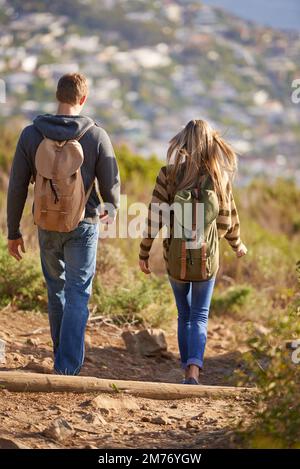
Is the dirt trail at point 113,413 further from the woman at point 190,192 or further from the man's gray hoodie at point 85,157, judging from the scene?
the man's gray hoodie at point 85,157

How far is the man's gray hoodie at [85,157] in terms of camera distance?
5.16 m

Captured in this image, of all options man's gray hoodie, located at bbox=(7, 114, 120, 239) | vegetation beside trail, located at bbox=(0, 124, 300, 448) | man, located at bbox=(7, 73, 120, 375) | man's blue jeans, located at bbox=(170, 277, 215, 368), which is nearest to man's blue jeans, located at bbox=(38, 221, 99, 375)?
man, located at bbox=(7, 73, 120, 375)

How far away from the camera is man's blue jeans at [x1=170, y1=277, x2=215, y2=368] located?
18.2 feet

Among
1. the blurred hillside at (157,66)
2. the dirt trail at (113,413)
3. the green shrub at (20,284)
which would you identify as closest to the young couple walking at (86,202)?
the dirt trail at (113,413)

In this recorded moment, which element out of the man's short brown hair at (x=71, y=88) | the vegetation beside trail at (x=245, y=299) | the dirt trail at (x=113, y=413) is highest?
the man's short brown hair at (x=71, y=88)

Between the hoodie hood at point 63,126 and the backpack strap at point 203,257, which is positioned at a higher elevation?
the hoodie hood at point 63,126

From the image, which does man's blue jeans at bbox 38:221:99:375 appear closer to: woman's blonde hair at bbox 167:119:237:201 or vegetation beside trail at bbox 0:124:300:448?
woman's blonde hair at bbox 167:119:237:201

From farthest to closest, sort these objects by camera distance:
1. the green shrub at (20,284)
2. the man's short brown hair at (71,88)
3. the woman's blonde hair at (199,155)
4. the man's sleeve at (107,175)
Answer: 1. the green shrub at (20,284)
2. the woman's blonde hair at (199,155)
3. the man's sleeve at (107,175)
4. the man's short brown hair at (71,88)

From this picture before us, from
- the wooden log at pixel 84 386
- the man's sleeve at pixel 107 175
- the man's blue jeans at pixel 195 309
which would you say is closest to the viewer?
the wooden log at pixel 84 386

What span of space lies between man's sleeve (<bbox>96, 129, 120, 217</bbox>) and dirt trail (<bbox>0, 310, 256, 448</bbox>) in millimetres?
1016

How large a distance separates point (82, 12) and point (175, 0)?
51.7ft

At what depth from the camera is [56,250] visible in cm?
534

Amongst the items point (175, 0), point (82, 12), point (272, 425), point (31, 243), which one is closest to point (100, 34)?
point (82, 12)

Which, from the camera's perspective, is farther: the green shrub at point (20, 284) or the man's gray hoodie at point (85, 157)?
the green shrub at point (20, 284)
